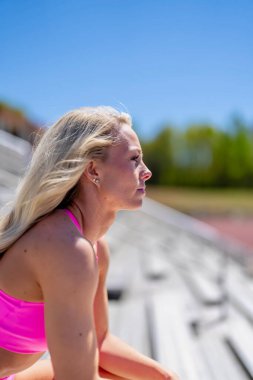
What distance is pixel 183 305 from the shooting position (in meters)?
3.97

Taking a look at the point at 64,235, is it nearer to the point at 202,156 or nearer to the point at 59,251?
the point at 59,251

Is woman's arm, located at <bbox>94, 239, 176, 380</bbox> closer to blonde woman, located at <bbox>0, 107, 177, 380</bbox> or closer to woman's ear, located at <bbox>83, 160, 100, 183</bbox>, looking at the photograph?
blonde woman, located at <bbox>0, 107, 177, 380</bbox>

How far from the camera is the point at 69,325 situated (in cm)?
115

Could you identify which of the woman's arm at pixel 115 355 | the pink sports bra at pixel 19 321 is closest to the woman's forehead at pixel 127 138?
the pink sports bra at pixel 19 321

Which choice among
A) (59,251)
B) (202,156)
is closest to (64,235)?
(59,251)

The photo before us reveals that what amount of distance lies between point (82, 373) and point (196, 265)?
487 cm

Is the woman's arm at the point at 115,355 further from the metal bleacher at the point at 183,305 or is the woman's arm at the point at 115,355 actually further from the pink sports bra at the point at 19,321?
the metal bleacher at the point at 183,305

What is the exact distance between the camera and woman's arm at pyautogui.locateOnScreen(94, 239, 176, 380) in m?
1.57

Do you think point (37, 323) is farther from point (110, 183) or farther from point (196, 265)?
point (196, 265)

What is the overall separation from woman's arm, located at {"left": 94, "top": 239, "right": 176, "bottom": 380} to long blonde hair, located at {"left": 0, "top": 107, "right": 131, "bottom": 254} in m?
0.38

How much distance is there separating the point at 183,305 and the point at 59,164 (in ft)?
9.66

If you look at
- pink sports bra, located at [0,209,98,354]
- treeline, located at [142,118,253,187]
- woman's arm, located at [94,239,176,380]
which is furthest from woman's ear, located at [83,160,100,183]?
treeline, located at [142,118,253,187]

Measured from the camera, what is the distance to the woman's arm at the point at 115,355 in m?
1.57

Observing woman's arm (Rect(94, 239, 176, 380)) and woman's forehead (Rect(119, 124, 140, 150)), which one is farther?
woman's arm (Rect(94, 239, 176, 380))
